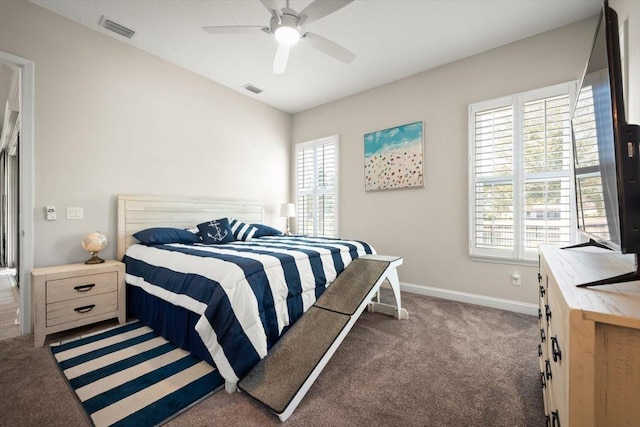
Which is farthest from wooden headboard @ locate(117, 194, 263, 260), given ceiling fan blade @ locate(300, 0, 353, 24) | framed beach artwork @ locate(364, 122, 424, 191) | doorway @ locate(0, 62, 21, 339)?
ceiling fan blade @ locate(300, 0, 353, 24)

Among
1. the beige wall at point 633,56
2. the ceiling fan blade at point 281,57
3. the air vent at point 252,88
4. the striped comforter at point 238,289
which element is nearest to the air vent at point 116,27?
the air vent at point 252,88

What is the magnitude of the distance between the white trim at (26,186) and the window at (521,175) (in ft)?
14.2

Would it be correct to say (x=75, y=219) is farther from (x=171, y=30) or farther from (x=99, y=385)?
(x=171, y=30)

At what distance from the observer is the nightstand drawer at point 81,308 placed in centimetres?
221

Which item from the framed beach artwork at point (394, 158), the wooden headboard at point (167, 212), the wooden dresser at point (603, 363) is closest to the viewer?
the wooden dresser at point (603, 363)

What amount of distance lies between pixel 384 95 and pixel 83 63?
3.47 meters

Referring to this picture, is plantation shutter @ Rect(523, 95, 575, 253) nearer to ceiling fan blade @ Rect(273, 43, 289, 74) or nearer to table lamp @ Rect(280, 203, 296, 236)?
ceiling fan blade @ Rect(273, 43, 289, 74)

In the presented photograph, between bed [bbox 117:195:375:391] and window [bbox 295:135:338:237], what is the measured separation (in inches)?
65.2

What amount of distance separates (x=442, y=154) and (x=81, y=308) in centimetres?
399

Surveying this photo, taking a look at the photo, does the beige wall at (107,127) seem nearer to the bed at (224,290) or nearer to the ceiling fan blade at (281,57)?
the bed at (224,290)

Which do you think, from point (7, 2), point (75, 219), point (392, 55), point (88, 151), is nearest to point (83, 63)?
point (7, 2)

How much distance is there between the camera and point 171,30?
281 cm

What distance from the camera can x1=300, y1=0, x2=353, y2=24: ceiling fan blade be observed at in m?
1.88

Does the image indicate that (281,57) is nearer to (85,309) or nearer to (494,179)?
(494,179)
